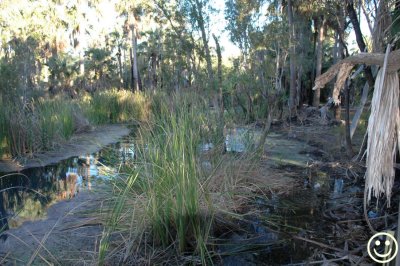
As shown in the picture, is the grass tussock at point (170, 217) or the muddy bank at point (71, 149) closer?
the grass tussock at point (170, 217)

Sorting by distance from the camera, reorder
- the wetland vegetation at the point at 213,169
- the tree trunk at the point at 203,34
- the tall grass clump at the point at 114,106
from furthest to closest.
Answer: the tall grass clump at the point at 114,106, the tree trunk at the point at 203,34, the wetland vegetation at the point at 213,169

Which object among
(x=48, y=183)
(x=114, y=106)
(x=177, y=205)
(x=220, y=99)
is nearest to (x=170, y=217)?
(x=177, y=205)

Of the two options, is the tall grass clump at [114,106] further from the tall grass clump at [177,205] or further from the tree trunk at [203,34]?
the tall grass clump at [177,205]

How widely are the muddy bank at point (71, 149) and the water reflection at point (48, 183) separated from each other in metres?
0.25

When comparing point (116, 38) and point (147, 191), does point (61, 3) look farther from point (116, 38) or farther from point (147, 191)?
point (147, 191)

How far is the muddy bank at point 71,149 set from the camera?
6824 mm

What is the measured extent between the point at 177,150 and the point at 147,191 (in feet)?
1.61

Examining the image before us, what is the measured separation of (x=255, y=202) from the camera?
183 inches

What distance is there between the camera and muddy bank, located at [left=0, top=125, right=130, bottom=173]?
6824 mm

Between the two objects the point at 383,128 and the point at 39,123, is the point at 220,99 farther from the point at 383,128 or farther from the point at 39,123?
the point at 383,128

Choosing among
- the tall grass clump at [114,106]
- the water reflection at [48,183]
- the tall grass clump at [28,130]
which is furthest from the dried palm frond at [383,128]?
the tall grass clump at [114,106]

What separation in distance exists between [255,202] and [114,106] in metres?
11.4

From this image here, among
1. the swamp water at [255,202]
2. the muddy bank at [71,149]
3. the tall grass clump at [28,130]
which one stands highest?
the tall grass clump at [28,130]

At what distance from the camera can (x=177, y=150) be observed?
319 centimetres
